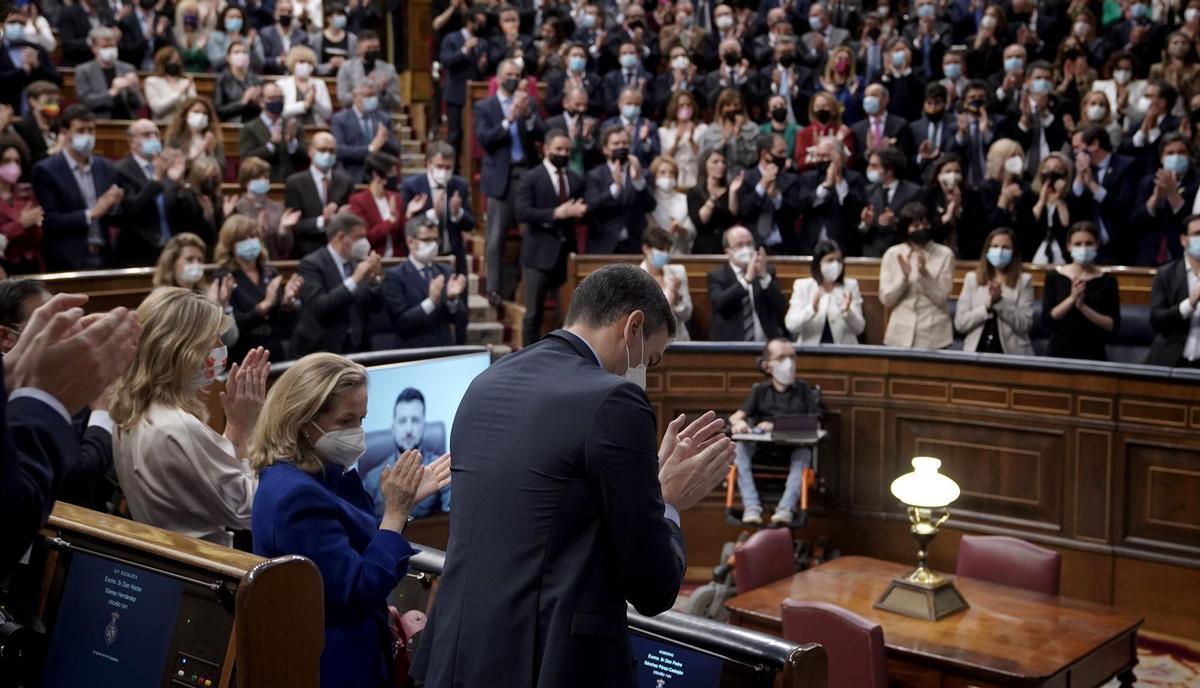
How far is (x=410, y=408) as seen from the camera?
18.3 ft

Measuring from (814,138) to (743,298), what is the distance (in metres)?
2.11

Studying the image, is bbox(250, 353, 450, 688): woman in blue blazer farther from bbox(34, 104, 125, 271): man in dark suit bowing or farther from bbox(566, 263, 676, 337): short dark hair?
bbox(34, 104, 125, 271): man in dark suit bowing

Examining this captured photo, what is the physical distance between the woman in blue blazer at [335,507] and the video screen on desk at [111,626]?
0.24 metres

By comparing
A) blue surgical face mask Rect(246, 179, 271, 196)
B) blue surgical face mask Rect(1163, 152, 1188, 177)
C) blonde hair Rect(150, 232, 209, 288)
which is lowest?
blonde hair Rect(150, 232, 209, 288)

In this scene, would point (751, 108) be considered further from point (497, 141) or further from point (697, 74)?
point (497, 141)

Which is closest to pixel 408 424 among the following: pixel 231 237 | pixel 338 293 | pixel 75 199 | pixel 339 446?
pixel 338 293

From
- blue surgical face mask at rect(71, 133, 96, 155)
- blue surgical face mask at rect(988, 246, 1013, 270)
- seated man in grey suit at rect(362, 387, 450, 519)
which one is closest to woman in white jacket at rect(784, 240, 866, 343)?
blue surgical face mask at rect(988, 246, 1013, 270)

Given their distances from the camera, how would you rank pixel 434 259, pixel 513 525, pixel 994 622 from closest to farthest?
pixel 513 525 < pixel 994 622 < pixel 434 259

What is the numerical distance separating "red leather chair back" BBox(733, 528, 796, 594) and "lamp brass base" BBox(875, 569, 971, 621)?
467 mm

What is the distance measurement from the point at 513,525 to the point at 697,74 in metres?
9.41

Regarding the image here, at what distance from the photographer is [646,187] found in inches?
351

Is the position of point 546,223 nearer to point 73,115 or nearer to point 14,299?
point 73,115

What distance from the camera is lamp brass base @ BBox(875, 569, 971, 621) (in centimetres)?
513

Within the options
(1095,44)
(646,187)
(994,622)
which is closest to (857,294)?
(646,187)
